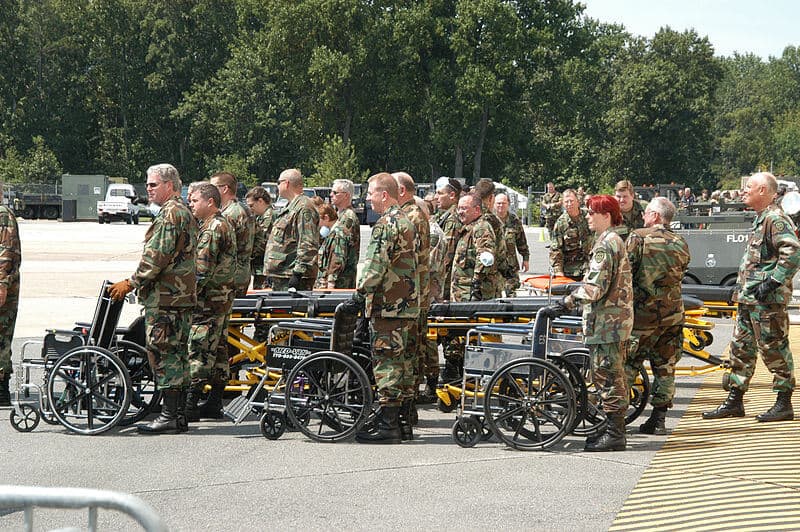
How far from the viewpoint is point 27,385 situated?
348 inches

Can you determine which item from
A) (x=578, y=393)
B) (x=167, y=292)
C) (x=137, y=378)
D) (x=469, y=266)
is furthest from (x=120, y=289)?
(x=469, y=266)

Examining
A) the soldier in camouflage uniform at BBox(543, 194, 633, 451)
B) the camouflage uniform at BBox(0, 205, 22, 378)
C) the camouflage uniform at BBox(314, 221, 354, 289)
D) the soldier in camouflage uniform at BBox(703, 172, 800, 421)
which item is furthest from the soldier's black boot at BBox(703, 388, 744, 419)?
the camouflage uniform at BBox(0, 205, 22, 378)

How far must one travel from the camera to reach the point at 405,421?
8.64 meters

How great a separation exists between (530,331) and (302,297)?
2.10 m

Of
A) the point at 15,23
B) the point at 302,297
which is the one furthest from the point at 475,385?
the point at 15,23

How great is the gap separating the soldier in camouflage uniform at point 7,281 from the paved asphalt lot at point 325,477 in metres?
0.53

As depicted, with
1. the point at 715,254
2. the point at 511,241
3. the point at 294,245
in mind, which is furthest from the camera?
the point at 715,254

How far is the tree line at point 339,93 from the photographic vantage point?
70.6 metres

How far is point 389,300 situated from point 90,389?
2.47 meters

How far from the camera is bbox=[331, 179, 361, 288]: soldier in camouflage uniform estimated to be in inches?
427

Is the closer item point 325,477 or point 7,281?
point 325,477

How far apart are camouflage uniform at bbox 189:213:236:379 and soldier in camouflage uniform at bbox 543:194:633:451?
9.39ft

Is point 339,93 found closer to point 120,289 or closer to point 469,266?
point 469,266

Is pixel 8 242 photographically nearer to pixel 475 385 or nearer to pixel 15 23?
pixel 475 385
